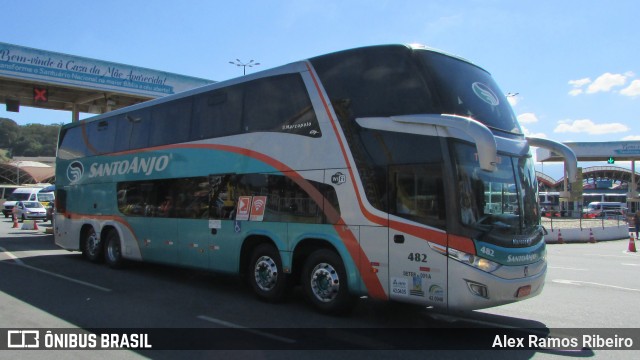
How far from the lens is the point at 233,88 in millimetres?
9578

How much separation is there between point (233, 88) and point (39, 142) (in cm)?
17189

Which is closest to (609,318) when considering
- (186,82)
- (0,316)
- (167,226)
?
(167,226)

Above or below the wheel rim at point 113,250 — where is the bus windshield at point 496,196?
above

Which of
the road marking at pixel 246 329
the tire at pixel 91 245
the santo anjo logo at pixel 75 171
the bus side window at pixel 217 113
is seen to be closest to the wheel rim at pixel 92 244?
the tire at pixel 91 245

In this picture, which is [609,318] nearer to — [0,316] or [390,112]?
[390,112]

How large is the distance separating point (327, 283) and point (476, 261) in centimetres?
252

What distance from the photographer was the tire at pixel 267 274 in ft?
27.8

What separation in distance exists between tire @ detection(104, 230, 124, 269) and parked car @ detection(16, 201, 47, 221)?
2538cm

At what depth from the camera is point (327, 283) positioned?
7.73 m

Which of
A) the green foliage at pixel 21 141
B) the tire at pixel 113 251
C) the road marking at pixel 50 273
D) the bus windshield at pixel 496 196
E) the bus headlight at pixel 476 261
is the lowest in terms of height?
the road marking at pixel 50 273

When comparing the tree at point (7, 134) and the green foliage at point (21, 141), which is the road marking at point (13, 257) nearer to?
the green foliage at point (21, 141)

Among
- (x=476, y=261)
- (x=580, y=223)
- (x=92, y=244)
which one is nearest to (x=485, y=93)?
(x=476, y=261)

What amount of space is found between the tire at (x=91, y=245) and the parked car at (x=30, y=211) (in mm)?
23823

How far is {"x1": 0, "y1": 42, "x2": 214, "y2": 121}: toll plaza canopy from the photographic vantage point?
19656mm
